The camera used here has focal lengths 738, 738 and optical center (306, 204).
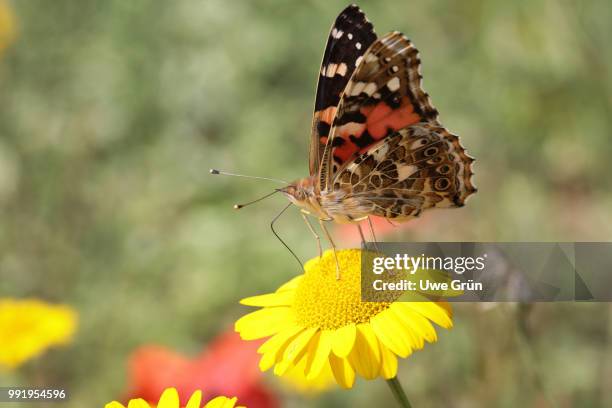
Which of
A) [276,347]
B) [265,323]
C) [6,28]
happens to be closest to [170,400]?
[276,347]

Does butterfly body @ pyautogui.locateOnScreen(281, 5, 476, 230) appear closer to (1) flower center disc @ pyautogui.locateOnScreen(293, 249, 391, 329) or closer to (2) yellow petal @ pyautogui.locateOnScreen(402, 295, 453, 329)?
(1) flower center disc @ pyautogui.locateOnScreen(293, 249, 391, 329)

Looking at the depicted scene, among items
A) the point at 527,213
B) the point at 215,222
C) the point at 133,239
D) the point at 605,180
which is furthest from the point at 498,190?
the point at 133,239

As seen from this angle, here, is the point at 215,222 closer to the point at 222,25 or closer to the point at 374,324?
the point at 222,25

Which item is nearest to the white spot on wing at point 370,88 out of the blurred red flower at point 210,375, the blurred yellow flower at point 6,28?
the blurred red flower at point 210,375

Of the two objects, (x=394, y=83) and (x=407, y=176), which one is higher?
(x=394, y=83)

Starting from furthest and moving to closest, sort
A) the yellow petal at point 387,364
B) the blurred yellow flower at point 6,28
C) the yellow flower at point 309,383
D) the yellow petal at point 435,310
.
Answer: the blurred yellow flower at point 6,28
the yellow flower at point 309,383
the yellow petal at point 435,310
the yellow petal at point 387,364

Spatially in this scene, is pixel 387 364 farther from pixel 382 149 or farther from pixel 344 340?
pixel 382 149

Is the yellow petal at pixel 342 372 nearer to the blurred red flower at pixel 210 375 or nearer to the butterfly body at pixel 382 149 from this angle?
the butterfly body at pixel 382 149
